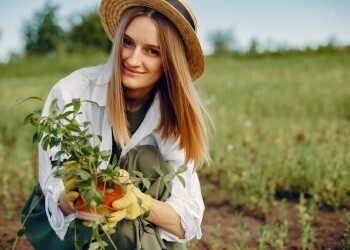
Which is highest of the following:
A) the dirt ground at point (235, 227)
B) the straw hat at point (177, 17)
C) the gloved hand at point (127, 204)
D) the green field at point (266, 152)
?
the straw hat at point (177, 17)

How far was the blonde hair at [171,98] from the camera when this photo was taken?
79.1 inches

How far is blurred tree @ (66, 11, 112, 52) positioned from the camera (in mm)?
35728

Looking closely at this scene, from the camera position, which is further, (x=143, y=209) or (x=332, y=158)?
(x=332, y=158)

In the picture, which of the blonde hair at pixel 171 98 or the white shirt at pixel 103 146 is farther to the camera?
the blonde hair at pixel 171 98

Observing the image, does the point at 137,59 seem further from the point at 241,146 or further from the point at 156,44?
the point at 241,146

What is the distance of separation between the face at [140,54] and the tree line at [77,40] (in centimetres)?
790

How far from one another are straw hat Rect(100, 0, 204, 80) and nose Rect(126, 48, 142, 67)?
0.21 meters

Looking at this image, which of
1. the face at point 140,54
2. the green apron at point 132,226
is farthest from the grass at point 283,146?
the face at point 140,54

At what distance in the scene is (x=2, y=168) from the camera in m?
3.68

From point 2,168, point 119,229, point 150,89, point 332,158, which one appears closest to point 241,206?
point 332,158

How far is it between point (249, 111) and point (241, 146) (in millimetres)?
2330

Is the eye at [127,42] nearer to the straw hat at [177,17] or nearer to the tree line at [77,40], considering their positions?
the straw hat at [177,17]

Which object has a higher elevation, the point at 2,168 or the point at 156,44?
the point at 156,44

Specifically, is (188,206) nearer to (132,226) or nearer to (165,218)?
(165,218)
